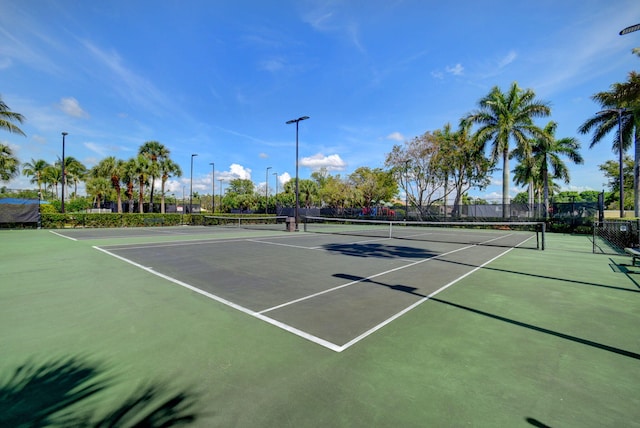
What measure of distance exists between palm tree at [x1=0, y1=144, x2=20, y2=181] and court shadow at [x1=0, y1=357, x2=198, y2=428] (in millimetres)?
32526

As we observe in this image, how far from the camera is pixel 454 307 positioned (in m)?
5.32

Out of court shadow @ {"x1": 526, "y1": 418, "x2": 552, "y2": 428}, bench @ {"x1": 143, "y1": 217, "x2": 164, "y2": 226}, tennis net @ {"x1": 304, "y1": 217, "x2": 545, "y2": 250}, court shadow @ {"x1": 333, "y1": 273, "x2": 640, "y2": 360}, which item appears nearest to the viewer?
court shadow @ {"x1": 526, "y1": 418, "x2": 552, "y2": 428}

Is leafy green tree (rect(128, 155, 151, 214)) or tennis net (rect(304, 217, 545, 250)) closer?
tennis net (rect(304, 217, 545, 250))

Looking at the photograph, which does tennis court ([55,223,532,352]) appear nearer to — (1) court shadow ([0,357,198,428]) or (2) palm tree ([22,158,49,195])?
(1) court shadow ([0,357,198,428])

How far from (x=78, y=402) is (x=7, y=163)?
3462cm

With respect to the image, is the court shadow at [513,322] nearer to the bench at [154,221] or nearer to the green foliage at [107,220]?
the green foliage at [107,220]

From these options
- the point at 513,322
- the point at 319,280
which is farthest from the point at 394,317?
the point at 319,280

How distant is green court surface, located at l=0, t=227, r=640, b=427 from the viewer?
2547 mm

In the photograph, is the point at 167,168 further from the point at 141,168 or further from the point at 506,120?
the point at 506,120

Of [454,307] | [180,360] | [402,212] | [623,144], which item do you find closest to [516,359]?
[454,307]

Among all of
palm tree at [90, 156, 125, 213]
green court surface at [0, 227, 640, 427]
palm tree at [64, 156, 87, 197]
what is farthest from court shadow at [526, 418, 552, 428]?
palm tree at [64, 156, 87, 197]

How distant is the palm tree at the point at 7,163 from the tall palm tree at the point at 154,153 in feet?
47.0

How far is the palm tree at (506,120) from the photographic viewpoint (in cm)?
2987

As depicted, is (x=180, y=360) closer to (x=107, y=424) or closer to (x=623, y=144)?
(x=107, y=424)
